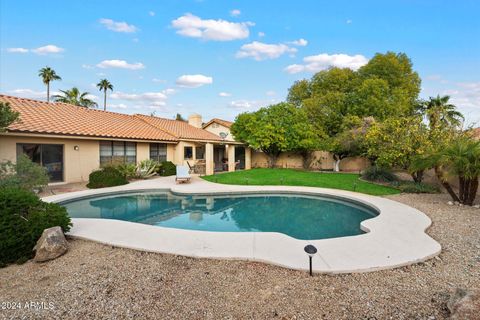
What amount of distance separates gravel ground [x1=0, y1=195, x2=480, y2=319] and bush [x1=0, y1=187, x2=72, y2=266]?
340mm

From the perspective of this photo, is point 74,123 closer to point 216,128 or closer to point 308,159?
point 216,128

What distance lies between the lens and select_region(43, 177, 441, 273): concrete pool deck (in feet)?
15.0

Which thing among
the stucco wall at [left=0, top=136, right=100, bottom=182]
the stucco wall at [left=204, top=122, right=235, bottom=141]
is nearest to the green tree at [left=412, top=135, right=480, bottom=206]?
the stucco wall at [left=0, top=136, right=100, bottom=182]

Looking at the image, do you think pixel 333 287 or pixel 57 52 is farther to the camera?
pixel 57 52

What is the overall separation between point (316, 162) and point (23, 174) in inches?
904

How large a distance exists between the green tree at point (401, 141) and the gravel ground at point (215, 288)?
286 inches

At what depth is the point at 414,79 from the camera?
27.5m

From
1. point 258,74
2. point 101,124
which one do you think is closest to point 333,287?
point 101,124

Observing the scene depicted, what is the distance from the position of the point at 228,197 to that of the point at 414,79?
92.0 feet

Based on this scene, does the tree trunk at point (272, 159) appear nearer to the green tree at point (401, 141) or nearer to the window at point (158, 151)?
the window at point (158, 151)

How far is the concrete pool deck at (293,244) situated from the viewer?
180 inches

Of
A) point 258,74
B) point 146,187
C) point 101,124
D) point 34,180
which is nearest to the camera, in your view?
point 34,180

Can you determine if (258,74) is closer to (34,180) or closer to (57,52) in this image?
(57,52)

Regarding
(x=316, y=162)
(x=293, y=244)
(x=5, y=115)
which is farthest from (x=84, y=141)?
(x=316, y=162)
